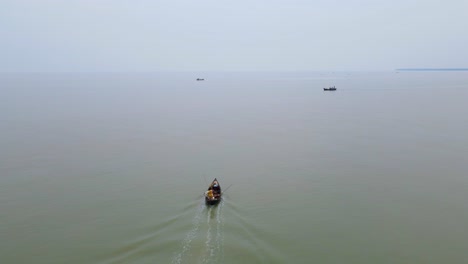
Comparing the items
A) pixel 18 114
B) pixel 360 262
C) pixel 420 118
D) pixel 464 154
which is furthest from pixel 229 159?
pixel 18 114

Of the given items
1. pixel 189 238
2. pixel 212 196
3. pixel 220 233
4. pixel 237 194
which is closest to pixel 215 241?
pixel 220 233

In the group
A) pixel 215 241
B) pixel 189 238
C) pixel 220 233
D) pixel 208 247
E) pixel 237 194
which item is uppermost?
pixel 237 194

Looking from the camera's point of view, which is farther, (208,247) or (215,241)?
(215,241)

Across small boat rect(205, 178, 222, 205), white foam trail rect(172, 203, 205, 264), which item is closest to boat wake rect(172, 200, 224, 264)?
white foam trail rect(172, 203, 205, 264)

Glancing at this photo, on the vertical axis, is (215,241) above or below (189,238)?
below

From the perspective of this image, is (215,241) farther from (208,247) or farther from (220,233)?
(220,233)

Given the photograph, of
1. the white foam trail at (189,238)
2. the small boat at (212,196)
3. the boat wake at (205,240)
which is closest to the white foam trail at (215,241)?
the boat wake at (205,240)

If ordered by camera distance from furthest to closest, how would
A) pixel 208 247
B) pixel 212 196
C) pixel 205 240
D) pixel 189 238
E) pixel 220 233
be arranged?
1. pixel 212 196
2. pixel 220 233
3. pixel 189 238
4. pixel 205 240
5. pixel 208 247

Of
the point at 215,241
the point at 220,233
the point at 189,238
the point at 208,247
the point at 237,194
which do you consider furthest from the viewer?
the point at 237,194
